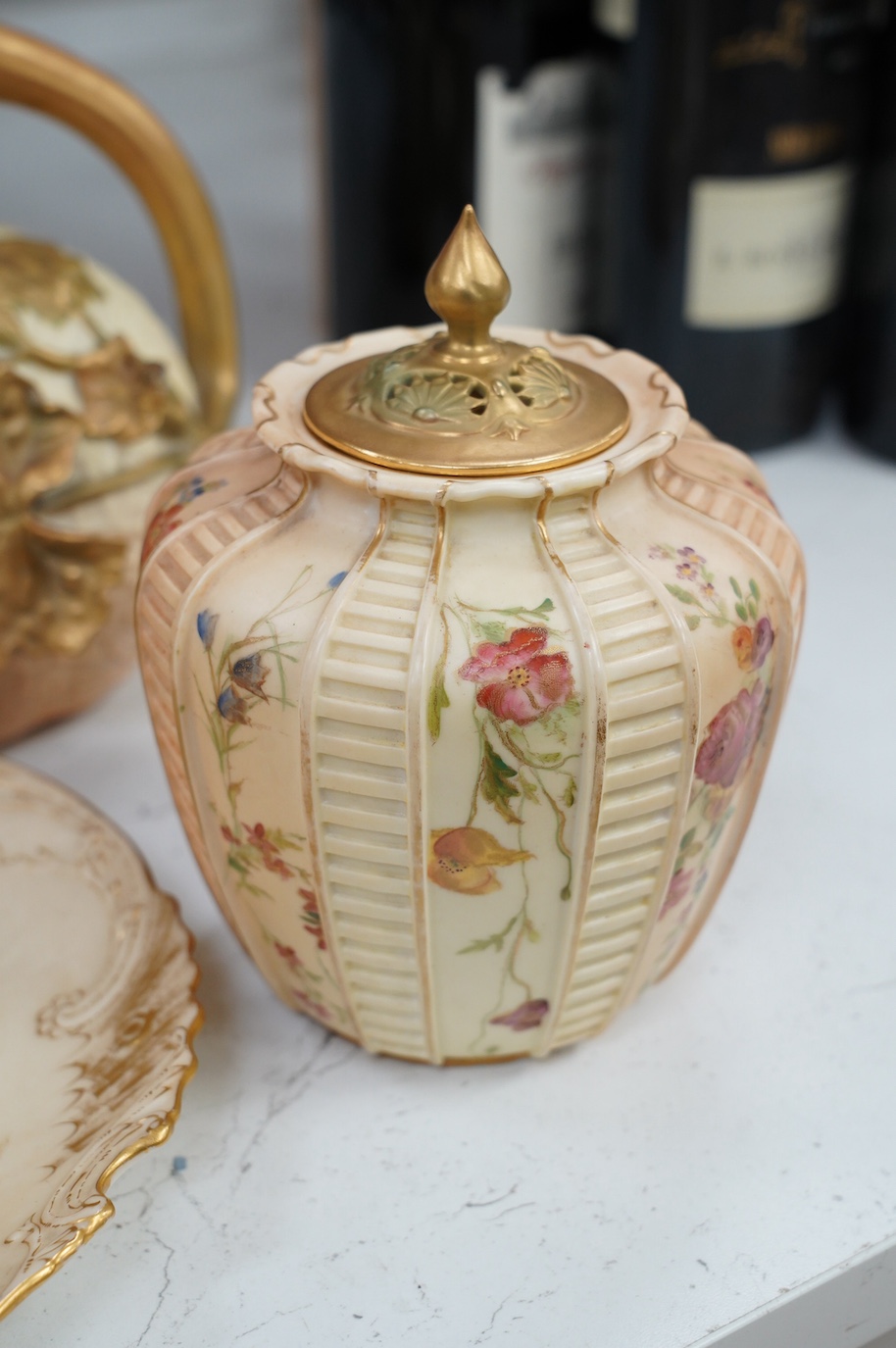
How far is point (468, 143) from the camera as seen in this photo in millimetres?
826

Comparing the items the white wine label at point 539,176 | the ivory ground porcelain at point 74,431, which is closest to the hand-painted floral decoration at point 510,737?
the ivory ground porcelain at point 74,431

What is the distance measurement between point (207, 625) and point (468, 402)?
99 millimetres

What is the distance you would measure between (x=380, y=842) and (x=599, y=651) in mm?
83

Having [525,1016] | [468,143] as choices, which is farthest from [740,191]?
[525,1016]

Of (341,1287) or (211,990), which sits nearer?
(341,1287)

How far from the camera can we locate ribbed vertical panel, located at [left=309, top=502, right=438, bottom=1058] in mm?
389

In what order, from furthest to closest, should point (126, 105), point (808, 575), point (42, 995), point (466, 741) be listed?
point (808, 575), point (126, 105), point (42, 995), point (466, 741)

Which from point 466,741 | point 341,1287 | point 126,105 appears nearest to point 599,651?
point 466,741

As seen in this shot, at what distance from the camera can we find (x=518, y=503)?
40 centimetres

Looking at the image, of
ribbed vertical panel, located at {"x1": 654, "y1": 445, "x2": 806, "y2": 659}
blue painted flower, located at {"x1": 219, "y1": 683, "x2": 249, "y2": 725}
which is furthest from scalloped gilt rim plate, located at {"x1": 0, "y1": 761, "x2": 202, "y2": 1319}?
ribbed vertical panel, located at {"x1": 654, "y1": 445, "x2": 806, "y2": 659}

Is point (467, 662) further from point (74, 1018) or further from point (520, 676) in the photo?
point (74, 1018)

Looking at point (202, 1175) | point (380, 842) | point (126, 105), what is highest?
point (126, 105)

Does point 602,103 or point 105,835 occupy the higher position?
point 602,103

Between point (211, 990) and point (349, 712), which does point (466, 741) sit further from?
point (211, 990)
